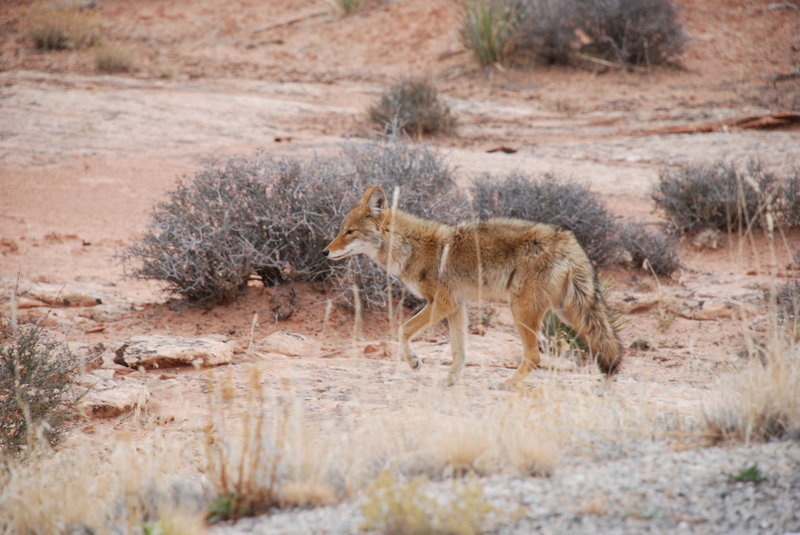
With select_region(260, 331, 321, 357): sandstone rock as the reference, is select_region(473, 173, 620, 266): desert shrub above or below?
above

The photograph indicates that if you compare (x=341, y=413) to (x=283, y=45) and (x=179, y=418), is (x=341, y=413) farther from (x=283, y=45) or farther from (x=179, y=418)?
(x=283, y=45)

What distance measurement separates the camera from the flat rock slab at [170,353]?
6.93 meters

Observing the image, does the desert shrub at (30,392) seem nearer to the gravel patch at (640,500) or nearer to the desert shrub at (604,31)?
the gravel patch at (640,500)

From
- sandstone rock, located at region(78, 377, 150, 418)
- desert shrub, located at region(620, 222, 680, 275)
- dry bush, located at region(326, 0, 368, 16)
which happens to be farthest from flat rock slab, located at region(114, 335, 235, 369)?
dry bush, located at region(326, 0, 368, 16)

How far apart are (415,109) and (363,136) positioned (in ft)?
4.10

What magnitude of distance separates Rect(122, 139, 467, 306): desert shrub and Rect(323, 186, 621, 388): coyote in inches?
60.2

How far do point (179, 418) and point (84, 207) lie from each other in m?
7.46

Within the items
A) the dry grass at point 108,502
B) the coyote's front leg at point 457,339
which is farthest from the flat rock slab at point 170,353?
the dry grass at point 108,502

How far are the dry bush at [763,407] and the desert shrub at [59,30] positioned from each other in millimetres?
22156

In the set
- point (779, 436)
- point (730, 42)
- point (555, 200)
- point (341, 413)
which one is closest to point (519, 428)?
point (779, 436)

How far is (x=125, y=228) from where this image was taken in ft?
38.4

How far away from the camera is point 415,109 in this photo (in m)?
16.2

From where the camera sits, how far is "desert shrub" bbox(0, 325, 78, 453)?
5.61 meters

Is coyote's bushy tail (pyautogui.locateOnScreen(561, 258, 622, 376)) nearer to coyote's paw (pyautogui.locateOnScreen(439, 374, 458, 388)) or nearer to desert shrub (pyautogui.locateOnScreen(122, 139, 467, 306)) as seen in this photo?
coyote's paw (pyautogui.locateOnScreen(439, 374, 458, 388))
